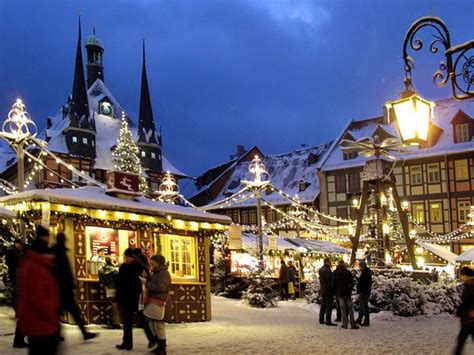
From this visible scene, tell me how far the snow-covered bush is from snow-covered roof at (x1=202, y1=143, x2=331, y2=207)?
1075 inches

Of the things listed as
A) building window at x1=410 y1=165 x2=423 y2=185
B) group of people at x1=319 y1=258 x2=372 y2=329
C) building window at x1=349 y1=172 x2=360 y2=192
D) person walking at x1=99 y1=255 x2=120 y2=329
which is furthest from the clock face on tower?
person walking at x1=99 y1=255 x2=120 y2=329

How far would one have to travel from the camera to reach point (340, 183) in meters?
47.5

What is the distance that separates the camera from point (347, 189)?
47.0 metres

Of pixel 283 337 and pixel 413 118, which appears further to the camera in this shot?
pixel 283 337

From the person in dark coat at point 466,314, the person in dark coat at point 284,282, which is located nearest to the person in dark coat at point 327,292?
the person in dark coat at point 466,314

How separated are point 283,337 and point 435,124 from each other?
3469 cm

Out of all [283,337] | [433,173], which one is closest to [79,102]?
[433,173]

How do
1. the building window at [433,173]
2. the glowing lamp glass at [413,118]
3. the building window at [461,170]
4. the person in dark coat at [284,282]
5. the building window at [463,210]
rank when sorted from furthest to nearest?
the building window at [433,173] < the building window at [461,170] < the building window at [463,210] < the person in dark coat at [284,282] < the glowing lamp glass at [413,118]

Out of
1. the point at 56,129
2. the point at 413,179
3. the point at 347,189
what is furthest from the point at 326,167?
the point at 56,129

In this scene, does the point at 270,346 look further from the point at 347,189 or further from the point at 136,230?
the point at 347,189

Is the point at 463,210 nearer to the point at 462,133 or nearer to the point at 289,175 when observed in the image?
the point at 462,133

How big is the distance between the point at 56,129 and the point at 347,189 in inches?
960

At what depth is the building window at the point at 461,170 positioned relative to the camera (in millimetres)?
Result: 41816

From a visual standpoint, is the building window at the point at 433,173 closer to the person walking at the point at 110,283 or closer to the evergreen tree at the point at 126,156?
the evergreen tree at the point at 126,156
